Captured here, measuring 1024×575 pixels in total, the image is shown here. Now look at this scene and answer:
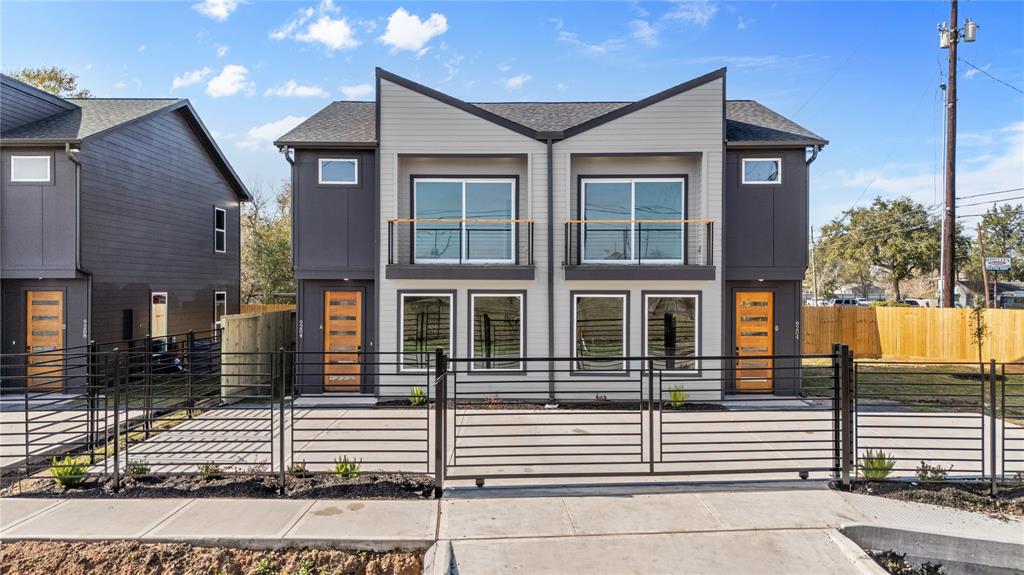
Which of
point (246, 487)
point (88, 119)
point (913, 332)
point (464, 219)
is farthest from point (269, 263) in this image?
point (913, 332)

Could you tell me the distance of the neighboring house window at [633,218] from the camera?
10.3 m

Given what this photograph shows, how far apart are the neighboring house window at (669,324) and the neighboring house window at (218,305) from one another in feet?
42.1

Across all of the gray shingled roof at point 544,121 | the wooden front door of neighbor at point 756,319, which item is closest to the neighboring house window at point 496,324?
the gray shingled roof at point 544,121

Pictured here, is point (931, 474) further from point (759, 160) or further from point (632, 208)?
point (759, 160)

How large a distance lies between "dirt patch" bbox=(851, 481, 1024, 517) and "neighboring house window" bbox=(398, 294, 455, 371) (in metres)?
7.01

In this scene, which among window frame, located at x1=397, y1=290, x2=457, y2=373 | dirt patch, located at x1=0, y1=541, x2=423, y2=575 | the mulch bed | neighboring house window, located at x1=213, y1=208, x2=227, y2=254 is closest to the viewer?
dirt patch, located at x1=0, y1=541, x2=423, y2=575

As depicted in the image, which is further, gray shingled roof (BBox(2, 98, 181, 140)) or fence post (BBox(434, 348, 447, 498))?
gray shingled roof (BBox(2, 98, 181, 140))

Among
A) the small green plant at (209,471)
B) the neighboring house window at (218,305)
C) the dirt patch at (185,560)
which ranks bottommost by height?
the dirt patch at (185,560)

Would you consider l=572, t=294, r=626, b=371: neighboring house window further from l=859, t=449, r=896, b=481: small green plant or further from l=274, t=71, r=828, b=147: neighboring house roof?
l=859, t=449, r=896, b=481: small green plant

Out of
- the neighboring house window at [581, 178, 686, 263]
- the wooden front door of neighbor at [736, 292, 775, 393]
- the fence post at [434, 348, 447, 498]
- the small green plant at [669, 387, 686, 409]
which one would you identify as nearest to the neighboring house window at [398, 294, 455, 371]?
the neighboring house window at [581, 178, 686, 263]

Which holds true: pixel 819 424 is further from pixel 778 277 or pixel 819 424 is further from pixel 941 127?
pixel 941 127

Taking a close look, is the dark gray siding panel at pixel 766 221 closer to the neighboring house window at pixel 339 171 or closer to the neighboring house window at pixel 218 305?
the neighboring house window at pixel 339 171

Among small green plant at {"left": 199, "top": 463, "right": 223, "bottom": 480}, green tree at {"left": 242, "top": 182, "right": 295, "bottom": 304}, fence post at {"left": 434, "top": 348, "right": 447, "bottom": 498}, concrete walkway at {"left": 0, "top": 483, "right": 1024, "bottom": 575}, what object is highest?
green tree at {"left": 242, "top": 182, "right": 295, "bottom": 304}

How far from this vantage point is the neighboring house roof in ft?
32.2
